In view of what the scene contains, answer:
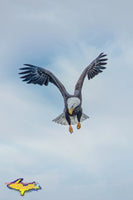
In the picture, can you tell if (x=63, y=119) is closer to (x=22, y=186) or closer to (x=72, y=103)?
(x=72, y=103)

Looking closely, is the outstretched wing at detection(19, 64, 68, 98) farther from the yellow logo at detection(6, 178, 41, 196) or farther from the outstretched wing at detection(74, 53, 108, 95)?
the yellow logo at detection(6, 178, 41, 196)

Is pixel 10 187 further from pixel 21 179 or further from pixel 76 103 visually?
pixel 76 103

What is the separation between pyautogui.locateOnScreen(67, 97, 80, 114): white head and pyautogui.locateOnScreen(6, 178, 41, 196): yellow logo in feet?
17.2

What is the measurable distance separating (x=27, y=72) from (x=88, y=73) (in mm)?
4217

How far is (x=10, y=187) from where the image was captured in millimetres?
19672

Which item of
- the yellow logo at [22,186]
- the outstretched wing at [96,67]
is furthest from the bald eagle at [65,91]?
the yellow logo at [22,186]

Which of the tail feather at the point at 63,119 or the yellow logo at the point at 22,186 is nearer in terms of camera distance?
the tail feather at the point at 63,119

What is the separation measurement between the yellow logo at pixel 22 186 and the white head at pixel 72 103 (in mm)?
5248

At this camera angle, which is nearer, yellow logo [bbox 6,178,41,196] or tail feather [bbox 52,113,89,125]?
tail feather [bbox 52,113,89,125]

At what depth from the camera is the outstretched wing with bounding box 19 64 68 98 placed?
19.4 m

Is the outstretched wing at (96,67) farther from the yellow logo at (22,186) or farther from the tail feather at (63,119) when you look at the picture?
the yellow logo at (22,186)

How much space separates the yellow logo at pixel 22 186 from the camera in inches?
757

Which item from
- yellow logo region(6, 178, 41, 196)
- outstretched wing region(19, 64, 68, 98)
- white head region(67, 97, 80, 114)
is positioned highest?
outstretched wing region(19, 64, 68, 98)

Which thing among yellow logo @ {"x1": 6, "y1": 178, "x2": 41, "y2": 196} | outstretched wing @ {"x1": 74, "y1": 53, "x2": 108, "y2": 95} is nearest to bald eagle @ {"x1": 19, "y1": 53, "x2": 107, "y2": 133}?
outstretched wing @ {"x1": 74, "y1": 53, "x2": 108, "y2": 95}
